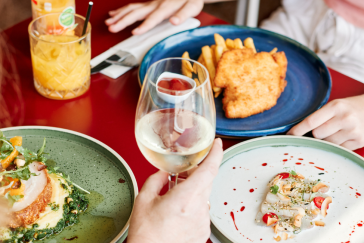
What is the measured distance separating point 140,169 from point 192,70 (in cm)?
48

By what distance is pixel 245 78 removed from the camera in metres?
1.53

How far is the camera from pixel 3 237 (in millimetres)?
914

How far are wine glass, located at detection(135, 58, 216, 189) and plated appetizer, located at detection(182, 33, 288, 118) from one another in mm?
554

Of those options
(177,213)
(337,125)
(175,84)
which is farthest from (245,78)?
(177,213)

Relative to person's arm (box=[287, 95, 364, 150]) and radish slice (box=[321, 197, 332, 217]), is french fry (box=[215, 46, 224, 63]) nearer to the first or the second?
person's arm (box=[287, 95, 364, 150])

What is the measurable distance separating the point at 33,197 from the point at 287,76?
1.25m

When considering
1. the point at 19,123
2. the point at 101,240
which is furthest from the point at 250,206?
the point at 19,123

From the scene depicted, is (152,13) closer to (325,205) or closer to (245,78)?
(245,78)

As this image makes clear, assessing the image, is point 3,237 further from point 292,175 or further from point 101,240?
point 292,175

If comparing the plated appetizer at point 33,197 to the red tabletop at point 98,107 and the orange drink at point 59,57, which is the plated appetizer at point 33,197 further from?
the orange drink at point 59,57

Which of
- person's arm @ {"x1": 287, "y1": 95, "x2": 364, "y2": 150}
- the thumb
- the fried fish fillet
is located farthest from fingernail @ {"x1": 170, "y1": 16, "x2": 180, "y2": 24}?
the thumb

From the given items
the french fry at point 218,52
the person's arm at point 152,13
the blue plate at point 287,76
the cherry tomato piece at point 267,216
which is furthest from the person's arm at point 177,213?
the person's arm at point 152,13

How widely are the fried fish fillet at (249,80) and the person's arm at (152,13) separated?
→ 0.53 meters

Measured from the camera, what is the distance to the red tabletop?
1.32 meters
